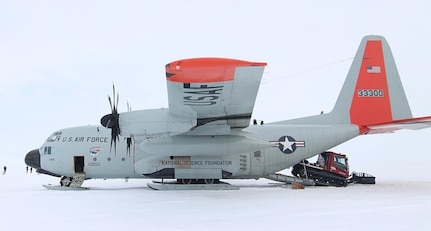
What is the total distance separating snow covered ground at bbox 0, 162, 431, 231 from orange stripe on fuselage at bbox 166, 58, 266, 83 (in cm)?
320

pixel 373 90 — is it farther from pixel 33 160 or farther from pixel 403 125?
pixel 33 160

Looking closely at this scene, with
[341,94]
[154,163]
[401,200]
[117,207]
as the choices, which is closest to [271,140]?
[341,94]

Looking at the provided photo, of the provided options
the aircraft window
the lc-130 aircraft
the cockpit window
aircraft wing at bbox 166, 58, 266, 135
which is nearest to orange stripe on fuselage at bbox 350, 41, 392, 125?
the lc-130 aircraft

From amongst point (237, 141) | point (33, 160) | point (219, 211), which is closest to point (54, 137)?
point (33, 160)

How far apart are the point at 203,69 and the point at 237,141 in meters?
5.44

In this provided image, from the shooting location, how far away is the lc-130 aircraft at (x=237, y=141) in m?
14.9

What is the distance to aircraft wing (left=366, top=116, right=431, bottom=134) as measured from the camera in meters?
14.7

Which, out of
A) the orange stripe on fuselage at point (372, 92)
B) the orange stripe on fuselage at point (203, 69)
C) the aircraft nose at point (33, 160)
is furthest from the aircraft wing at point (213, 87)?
the aircraft nose at point (33, 160)

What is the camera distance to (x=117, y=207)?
34.2 ft

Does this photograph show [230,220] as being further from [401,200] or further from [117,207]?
[401,200]

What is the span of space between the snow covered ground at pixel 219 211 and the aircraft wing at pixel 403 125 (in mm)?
2665

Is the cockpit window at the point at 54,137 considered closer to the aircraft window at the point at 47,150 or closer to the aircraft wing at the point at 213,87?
the aircraft window at the point at 47,150

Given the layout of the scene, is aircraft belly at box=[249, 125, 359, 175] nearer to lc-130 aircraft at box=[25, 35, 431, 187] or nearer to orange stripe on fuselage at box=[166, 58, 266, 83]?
lc-130 aircraft at box=[25, 35, 431, 187]

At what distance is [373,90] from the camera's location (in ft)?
54.9
